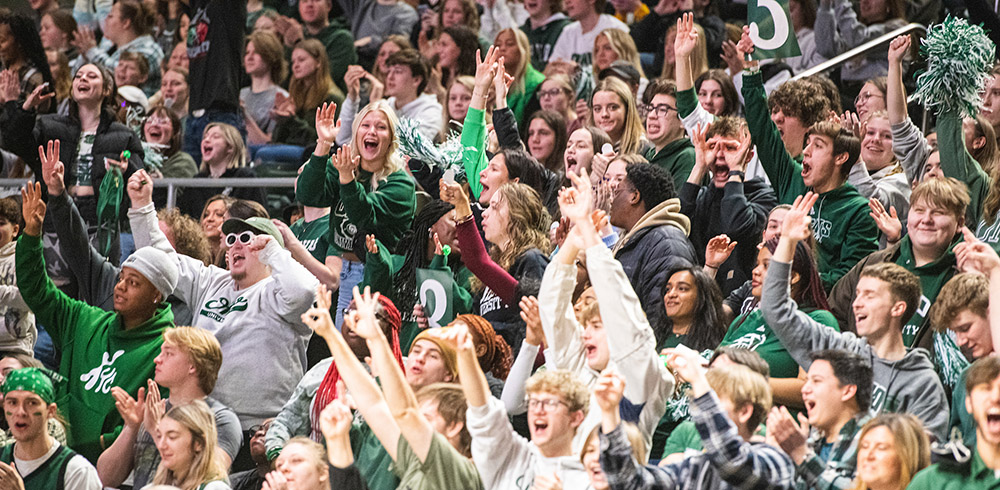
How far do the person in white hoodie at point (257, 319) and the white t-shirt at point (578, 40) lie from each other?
331 cm

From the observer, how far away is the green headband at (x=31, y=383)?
6328 millimetres

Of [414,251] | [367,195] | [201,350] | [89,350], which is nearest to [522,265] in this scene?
[414,251]

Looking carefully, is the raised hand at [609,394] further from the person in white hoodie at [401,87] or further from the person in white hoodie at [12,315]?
the person in white hoodie at [401,87]

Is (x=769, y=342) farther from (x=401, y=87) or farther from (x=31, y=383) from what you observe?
(x=401, y=87)

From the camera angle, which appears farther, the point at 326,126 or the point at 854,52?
the point at 854,52

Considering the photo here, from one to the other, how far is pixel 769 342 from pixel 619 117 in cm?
240

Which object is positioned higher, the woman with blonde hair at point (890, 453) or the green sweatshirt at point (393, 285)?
the woman with blonde hair at point (890, 453)

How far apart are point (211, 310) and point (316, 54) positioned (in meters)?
3.21

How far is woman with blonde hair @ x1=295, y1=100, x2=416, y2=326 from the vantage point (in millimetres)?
7121

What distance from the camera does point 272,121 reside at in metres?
9.79

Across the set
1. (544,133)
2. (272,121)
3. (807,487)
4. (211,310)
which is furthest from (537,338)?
(272,121)

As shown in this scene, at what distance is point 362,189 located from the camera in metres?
7.00

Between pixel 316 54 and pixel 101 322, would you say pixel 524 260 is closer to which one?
pixel 101 322

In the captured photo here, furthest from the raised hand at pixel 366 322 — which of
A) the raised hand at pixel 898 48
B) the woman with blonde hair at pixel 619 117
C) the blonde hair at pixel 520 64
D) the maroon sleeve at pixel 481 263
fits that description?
the blonde hair at pixel 520 64
